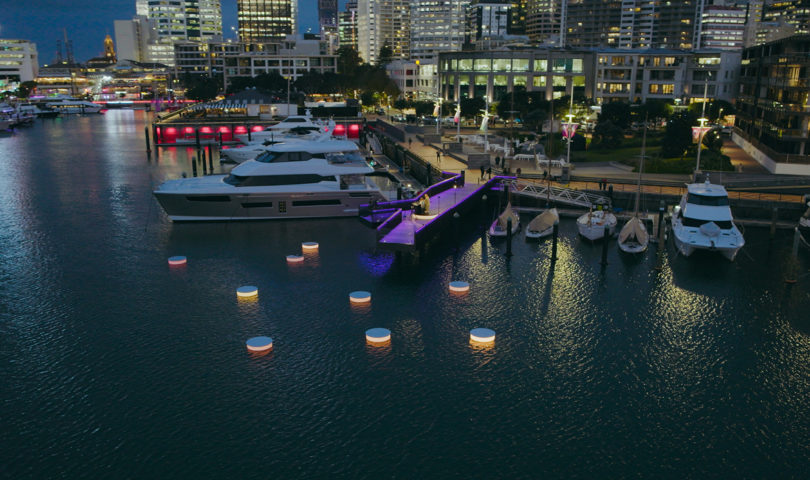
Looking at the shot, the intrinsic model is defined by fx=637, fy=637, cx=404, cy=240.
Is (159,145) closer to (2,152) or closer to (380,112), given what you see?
(2,152)

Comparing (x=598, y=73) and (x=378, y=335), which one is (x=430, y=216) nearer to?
(x=378, y=335)

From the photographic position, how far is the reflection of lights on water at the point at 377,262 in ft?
92.7

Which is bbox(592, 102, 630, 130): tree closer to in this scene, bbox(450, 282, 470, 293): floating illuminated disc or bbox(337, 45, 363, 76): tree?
bbox(450, 282, 470, 293): floating illuminated disc

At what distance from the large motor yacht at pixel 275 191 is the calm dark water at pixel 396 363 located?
3.03m

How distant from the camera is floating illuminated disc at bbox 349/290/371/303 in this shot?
24.6m

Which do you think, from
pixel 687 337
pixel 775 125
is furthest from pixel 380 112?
pixel 687 337

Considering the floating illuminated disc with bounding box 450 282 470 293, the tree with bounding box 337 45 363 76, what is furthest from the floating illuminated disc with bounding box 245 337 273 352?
the tree with bounding box 337 45 363 76

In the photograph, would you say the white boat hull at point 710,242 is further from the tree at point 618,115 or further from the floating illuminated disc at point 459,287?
the tree at point 618,115

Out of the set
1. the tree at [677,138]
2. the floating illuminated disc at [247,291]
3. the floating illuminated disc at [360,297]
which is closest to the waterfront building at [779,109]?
the tree at [677,138]

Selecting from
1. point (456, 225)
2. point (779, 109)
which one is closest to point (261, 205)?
point (456, 225)

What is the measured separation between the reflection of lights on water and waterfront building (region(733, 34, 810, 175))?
3171cm

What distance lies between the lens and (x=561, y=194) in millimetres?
38281

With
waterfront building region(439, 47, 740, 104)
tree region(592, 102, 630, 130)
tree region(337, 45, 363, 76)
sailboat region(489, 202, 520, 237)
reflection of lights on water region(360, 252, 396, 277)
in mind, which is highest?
tree region(337, 45, 363, 76)

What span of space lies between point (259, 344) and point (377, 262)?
395 inches
